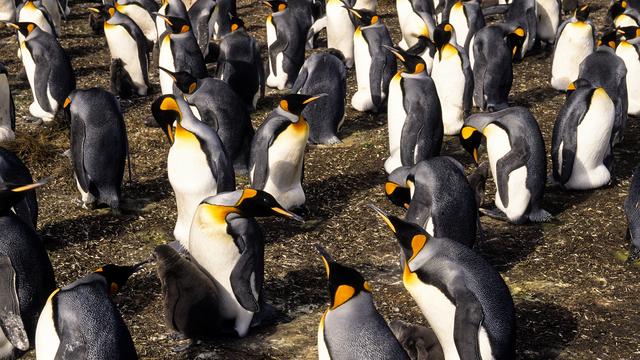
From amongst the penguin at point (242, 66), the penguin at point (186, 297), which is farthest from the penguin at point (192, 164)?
the penguin at point (242, 66)

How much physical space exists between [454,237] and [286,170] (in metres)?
1.65

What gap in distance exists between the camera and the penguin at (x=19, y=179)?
614 cm

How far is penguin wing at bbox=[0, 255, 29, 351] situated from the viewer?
16.5 feet

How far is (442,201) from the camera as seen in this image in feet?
19.0

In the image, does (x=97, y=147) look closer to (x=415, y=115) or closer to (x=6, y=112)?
(x=6, y=112)

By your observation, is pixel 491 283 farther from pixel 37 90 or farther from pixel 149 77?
pixel 149 77

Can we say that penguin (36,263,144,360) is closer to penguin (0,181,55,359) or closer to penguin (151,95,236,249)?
penguin (0,181,55,359)

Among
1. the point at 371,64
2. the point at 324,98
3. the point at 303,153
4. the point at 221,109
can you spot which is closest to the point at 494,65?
the point at 371,64

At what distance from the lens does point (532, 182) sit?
678cm

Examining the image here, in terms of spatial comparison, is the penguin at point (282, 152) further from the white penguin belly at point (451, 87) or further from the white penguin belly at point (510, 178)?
the white penguin belly at point (451, 87)

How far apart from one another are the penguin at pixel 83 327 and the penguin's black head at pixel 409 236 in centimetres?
148

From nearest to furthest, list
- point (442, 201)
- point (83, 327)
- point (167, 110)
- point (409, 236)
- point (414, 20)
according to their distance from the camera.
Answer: point (83, 327), point (409, 236), point (442, 201), point (167, 110), point (414, 20)

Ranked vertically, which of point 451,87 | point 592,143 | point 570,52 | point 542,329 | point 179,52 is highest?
point 179,52

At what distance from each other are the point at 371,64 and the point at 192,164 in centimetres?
331
